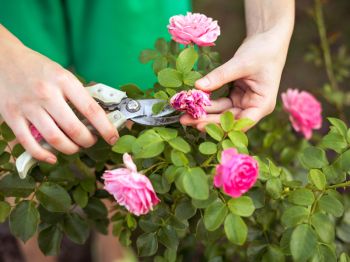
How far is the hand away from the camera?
1093mm

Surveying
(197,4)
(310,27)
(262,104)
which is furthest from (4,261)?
(310,27)

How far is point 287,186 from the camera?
46.3 inches

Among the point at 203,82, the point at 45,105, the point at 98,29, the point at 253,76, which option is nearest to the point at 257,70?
the point at 253,76

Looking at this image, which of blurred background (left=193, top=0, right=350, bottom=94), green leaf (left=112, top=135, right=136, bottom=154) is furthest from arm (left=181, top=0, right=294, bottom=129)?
blurred background (left=193, top=0, right=350, bottom=94)

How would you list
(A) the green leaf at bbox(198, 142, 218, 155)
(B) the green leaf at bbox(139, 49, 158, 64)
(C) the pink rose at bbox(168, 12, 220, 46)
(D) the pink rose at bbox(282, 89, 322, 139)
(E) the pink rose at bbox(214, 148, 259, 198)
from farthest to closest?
(D) the pink rose at bbox(282, 89, 322, 139)
(B) the green leaf at bbox(139, 49, 158, 64)
(C) the pink rose at bbox(168, 12, 220, 46)
(A) the green leaf at bbox(198, 142, 218, 155)
(E) the pink rose at bbox(214, 148, 259, 198)

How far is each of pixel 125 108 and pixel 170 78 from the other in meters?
0.12

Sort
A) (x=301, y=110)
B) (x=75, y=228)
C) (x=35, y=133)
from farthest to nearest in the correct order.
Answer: (x=301, y=110) → (x=75, y=228) → (x=35, y=133)

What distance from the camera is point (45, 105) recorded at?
0.95m

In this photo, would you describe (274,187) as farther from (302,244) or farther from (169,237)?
(169,237)

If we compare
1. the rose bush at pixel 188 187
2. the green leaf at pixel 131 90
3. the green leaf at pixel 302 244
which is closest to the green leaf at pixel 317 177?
the rose bush at pixel 188 187

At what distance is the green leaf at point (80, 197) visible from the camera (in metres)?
1.29

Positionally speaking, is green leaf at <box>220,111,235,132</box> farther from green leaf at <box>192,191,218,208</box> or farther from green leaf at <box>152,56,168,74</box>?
green leaf at <box>152,56,168,74</box>

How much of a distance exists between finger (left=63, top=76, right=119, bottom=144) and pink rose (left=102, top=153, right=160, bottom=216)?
0.28 ft

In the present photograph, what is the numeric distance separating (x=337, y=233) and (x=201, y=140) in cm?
46
